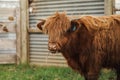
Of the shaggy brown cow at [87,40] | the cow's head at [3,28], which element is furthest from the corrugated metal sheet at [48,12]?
the shaggy brown cow at [87,40]

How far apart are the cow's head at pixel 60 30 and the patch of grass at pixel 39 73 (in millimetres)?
A: 2283

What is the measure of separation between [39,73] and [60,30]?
3.09 m

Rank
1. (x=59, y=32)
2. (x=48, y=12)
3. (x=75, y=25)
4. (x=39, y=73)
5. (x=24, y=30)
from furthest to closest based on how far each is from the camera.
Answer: (x=24, y=30) < (x=48, y=12) < (x=39, y=73) < (x=75, y=25) < (x=59, y=32)

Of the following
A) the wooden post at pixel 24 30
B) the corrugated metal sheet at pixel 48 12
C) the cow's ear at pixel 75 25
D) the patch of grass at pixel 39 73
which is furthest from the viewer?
the wooden post at pixel 24 30

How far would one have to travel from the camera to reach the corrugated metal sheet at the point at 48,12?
969cm

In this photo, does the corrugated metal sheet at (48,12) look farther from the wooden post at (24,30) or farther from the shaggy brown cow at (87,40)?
the shaggy brown cow at (87,40)

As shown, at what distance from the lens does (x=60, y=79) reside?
29.0 ft

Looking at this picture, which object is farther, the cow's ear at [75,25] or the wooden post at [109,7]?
the wooden post at [109,7]

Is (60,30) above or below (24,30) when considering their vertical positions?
above

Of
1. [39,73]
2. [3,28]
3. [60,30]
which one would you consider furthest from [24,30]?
[60,30]

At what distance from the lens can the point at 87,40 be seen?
6.88 m

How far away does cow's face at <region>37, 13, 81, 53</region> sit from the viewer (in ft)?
21.1

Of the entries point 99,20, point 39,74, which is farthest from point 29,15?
point 99,20

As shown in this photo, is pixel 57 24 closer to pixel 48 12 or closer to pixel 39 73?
pixel 39 73
